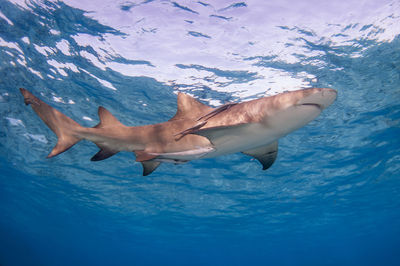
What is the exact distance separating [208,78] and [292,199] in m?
22.1

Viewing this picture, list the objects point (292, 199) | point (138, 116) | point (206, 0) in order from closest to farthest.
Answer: point (206, 0) < point (138, 116) < point (292, 199)

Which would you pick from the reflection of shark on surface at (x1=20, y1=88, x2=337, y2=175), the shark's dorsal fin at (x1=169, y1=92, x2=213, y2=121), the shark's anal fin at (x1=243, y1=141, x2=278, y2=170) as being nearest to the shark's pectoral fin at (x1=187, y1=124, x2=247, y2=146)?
the reflection of shark on surface at (x1=20, y1=88, x2=337, y2=175)

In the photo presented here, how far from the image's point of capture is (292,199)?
27.1 metres

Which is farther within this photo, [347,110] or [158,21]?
[347,110]

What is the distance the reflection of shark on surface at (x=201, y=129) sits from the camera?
250cm

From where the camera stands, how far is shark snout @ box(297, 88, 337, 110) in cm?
230

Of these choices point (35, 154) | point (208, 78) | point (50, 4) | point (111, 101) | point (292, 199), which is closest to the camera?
point (50, 4)

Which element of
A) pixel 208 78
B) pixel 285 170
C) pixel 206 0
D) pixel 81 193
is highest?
pixel 81 193

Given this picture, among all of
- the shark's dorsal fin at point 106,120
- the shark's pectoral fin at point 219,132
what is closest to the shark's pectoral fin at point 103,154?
the shark's dorsal fin at point 106,120

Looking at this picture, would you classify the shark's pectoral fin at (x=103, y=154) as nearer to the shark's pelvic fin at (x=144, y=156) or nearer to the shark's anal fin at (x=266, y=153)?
the shark's pelvic fin at (x=144, y=156)

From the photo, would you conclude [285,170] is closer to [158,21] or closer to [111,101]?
[111,101]

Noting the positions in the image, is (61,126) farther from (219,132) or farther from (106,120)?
(219,132)

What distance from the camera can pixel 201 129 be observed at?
255 centimetres

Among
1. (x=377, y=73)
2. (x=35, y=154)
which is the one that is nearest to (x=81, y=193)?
(x=35, y=154)
